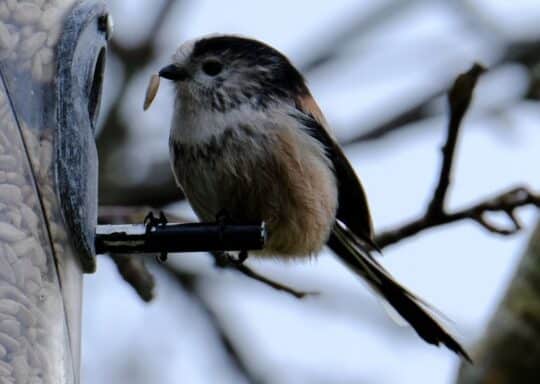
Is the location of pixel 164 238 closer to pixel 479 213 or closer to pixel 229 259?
pixel 229 259

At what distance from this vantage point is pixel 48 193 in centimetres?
300

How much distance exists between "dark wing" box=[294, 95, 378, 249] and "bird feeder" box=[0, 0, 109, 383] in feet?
4.18

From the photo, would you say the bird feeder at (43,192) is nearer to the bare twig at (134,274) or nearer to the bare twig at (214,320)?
the bare twig at (134,274)

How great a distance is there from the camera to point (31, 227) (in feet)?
9.78

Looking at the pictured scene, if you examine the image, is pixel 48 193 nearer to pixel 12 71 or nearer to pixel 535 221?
pixel 12 71

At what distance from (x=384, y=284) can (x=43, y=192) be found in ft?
6.30

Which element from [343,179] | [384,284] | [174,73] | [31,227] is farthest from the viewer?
[384,284]

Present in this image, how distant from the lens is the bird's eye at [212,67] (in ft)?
13.7

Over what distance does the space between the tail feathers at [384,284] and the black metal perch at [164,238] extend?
4.63 ft

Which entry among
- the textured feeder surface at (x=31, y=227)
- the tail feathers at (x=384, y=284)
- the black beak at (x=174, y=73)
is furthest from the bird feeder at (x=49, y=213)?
the tail feathers at (x=384, y=284)

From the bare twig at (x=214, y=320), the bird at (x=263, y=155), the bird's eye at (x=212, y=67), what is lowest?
the bare twig at (x=214, y=320)

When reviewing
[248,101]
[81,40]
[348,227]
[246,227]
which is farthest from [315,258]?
[81,40]

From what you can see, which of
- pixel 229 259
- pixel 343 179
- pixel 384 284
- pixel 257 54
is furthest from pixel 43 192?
pixel 384 284

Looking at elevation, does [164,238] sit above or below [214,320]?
above
